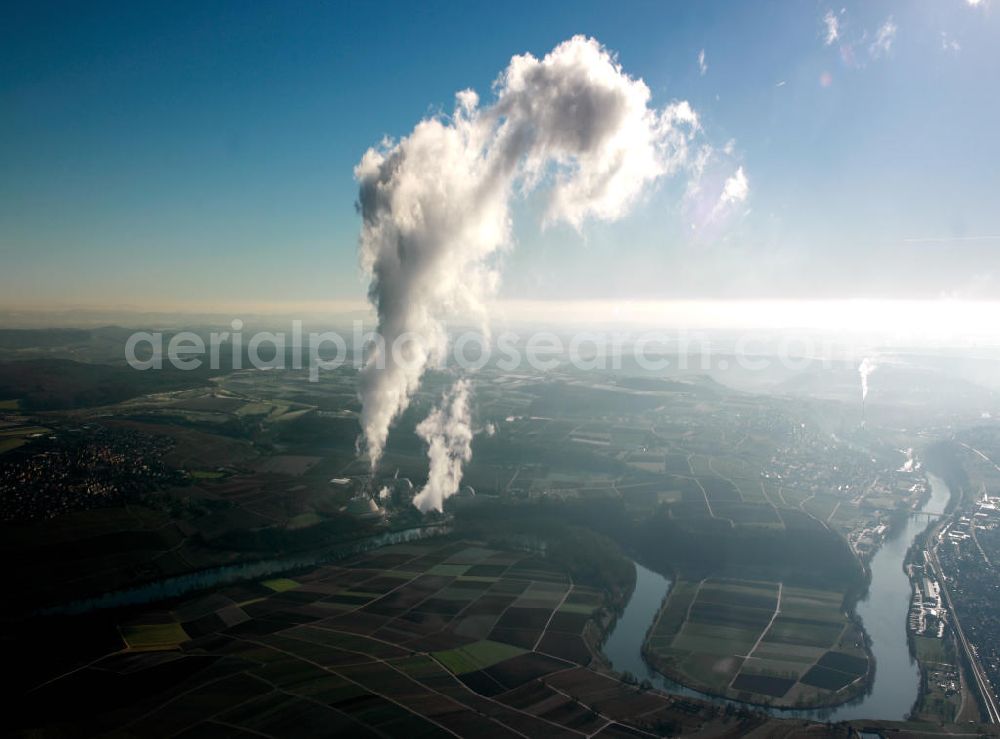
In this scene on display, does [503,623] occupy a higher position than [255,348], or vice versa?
[255,348]

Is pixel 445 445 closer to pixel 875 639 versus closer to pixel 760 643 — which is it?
pixel 760 643

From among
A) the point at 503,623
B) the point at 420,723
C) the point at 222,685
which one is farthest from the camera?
the point at 503,623

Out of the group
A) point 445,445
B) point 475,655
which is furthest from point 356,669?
point 445,445

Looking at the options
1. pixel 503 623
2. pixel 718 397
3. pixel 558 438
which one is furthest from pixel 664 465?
pixel 718 397

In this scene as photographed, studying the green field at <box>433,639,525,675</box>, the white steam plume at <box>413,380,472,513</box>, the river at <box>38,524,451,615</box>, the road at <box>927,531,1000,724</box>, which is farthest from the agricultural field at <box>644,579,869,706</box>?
the white steam plume at <box>413,380,472,513</box>

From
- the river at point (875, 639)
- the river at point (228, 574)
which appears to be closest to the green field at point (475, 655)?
the river at point (875, 639)

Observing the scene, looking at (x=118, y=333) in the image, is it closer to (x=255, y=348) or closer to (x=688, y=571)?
(x=255, y=348)
